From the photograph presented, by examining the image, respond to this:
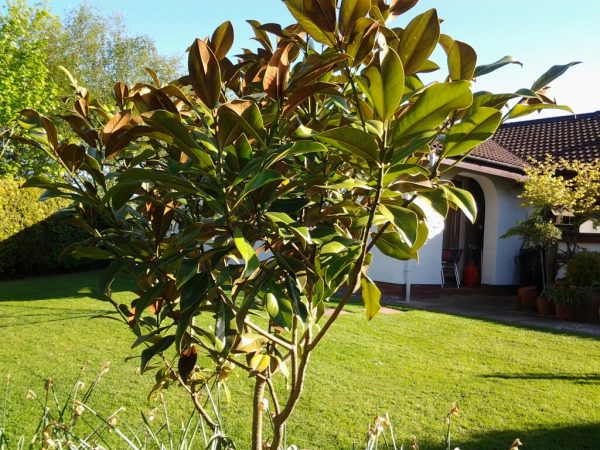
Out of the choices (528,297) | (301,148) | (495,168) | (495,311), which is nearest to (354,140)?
(301,148)

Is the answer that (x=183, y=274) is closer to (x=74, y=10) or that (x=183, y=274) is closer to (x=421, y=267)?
(x=421, y=267)

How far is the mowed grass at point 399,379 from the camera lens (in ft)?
14.4

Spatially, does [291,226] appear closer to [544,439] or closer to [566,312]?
[544,439]

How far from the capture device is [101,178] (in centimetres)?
157

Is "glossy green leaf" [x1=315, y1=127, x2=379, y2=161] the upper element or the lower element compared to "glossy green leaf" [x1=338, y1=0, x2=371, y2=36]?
lower

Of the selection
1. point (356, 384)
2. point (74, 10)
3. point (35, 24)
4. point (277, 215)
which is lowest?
point (356, 384)

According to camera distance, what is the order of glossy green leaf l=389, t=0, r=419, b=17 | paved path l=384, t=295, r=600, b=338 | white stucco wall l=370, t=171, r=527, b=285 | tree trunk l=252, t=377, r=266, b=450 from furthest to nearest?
white stucco wall l=370, t=171, r=527, b=285, paved path l=384, t=295, r=600, b=338, tree trunk l=252, t=377, r=266, b=450, glossy green leaf l=389, t=0, r=419, b=17

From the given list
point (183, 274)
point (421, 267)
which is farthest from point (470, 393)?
point (421, 267)

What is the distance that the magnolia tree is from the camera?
48.1 inches

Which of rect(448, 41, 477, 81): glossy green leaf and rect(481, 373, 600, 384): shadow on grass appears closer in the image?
rect(448, 41, 477, 81): glossy green leaf

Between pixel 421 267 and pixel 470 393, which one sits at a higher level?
pixel 421 267

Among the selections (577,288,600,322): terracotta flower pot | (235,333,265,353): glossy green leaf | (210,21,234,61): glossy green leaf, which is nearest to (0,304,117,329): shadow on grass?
(235,333,265,353): glossy green leaf

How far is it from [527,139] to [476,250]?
5.02m

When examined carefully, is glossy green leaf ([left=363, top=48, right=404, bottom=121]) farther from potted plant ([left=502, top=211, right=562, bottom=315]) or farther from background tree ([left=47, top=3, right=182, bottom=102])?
background tree ([left=47, top=3, right=182, bottom=102])
